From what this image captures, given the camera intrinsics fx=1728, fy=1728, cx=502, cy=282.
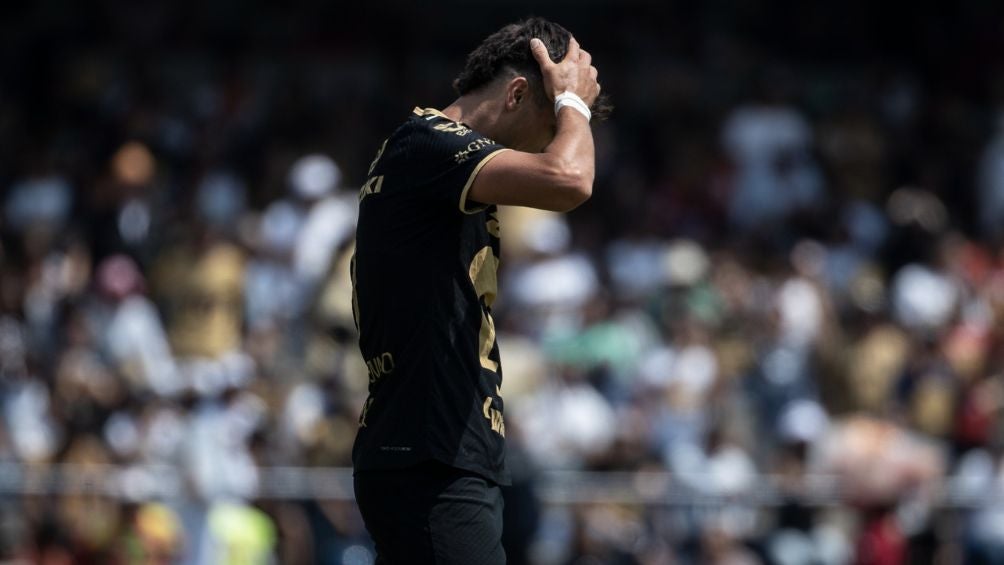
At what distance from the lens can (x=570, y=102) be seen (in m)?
4.89

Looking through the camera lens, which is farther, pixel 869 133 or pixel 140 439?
pixel 869 133

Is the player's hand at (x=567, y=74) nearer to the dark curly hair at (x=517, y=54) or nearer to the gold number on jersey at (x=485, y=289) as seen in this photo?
the dark curly hair at (x=517, y=54)

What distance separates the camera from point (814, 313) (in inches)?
506

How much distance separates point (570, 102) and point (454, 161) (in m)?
0.39

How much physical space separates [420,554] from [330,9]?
42.6 feet

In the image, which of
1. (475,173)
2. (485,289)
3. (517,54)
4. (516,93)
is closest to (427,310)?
(485,289)

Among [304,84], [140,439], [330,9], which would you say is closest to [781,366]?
[140,439]

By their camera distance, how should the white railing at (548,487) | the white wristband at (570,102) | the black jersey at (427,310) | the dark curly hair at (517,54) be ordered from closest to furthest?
the black jersey at (427,310)
the white wristband at (570,102)
the dark curly hair at (517,54)
the white railing at (548,487)

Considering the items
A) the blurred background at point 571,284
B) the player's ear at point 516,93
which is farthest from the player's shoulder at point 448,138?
the blurred background at point 571,284

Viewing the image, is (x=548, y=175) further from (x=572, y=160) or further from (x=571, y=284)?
(x=571, y=284)

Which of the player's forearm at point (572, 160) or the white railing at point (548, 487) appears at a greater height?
the player's forearm at point (572, 160)

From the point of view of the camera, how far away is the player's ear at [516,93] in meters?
4.97

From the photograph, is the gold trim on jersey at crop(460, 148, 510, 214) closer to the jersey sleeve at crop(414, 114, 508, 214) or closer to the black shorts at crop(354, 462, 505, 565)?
the jersey sleeve at crop(414, 114, 508, 214)

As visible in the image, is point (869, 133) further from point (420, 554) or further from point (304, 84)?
point (420, 554)
